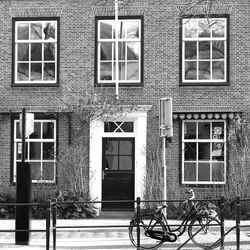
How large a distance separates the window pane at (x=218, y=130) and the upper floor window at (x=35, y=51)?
5.35m

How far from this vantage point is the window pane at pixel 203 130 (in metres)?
19.0

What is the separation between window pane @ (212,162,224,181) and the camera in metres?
18.8

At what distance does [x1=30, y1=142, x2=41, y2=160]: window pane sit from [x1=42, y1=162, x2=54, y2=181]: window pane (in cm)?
35

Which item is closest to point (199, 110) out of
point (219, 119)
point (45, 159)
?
point (219, 119)

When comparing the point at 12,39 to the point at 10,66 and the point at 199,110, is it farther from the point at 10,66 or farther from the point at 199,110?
the point at 199,110

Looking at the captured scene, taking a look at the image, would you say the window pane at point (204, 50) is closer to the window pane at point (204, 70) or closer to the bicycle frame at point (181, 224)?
the window pane at point (204, 70)

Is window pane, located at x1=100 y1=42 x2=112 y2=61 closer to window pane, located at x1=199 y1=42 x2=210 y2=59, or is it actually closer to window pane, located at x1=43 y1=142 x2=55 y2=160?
window pane, located at x1=199 y1=42 x2=210 y2=59

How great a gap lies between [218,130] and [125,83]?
3.36 m

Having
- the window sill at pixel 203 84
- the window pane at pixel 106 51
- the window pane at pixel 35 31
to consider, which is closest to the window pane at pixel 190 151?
the window sill at pixel 203 84

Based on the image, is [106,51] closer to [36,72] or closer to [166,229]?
[36,72]

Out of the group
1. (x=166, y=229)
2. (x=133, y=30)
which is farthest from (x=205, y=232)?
(x=133, y=30)

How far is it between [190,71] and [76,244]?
28.6ft

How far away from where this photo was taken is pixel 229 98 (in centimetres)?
1894

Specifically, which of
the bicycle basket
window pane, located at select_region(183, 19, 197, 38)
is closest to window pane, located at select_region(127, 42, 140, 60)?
window pane, located at select_region(183, 19, 197, 38)
